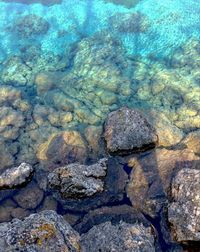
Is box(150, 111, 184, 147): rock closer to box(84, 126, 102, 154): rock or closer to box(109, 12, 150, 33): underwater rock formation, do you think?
box(84, 126, 102, 154): rock

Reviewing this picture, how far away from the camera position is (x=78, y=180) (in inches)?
326

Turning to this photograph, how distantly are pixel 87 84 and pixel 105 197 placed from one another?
5.59 metres

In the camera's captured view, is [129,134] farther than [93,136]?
No

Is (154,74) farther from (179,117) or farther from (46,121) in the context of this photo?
(46,121)

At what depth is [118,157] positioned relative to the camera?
934 centimetres

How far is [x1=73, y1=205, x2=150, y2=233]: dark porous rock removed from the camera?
7785 millimetres

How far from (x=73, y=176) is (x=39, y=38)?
10.2 m

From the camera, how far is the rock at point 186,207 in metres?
6.88

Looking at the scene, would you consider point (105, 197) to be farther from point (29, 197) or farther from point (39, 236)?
point (39, 236)

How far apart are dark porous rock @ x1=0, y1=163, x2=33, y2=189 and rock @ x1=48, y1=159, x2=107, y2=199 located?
2.44 feet

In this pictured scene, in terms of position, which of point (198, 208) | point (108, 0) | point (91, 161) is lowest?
point (91, 161)

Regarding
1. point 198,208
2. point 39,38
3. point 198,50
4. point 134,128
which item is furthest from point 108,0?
point 198,208

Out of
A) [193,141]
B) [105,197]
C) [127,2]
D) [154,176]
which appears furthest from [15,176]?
[127,2]

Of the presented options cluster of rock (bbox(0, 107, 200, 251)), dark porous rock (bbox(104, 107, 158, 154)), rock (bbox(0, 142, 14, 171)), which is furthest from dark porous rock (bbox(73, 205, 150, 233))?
rock (bbox(0, 142, 14, 171))
